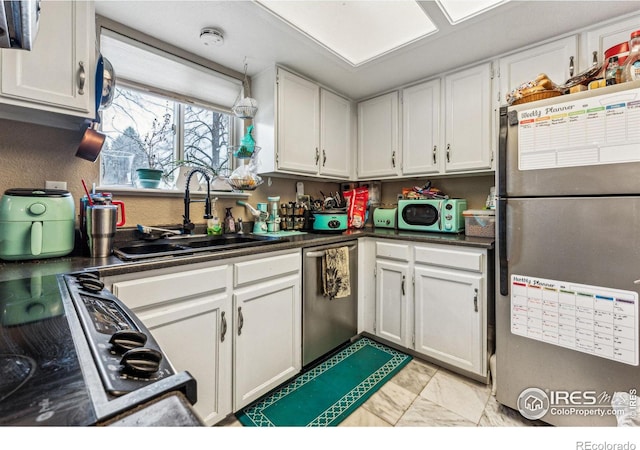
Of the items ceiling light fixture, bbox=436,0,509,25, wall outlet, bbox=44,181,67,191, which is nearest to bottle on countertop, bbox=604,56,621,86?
ceiling light fixture, bbox=436,0,509,25

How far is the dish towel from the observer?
1.88 meters

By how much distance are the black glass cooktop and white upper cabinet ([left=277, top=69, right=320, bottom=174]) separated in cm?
169

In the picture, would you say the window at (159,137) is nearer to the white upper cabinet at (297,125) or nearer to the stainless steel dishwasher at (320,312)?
the white upper cabinet at (297,125)

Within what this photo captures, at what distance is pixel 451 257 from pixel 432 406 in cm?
88

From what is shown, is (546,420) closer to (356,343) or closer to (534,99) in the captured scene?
(356,343)

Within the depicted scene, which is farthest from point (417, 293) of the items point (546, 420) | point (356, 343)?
point (546, 420)

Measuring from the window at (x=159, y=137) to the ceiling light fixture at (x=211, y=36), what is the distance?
469mm

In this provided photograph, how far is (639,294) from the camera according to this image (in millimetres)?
1149

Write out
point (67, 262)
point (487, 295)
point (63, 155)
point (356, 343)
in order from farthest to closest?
point (356, 343)
point (487, 295)
point (63, 155)
point (67, 262)

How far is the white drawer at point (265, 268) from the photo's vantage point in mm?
1447

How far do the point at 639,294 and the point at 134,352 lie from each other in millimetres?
1756

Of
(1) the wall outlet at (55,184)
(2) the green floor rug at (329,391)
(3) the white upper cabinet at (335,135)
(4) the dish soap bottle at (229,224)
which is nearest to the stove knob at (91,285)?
(1) the wall outlet at (55,184)

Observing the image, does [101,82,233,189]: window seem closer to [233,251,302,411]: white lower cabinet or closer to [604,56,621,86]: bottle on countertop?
[233,251,302,411]: white lower cabinet

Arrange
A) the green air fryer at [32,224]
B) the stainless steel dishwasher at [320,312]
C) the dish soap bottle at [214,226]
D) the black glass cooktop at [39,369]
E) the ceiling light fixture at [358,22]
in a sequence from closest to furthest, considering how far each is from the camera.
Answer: the black glass cooktop at [39,369] → the green air fryer at [32,224] → the ceiling light fixture at [358,22] → the stainless steel dishwasher at [320,312] → the dish soap bottle at [214,226]
